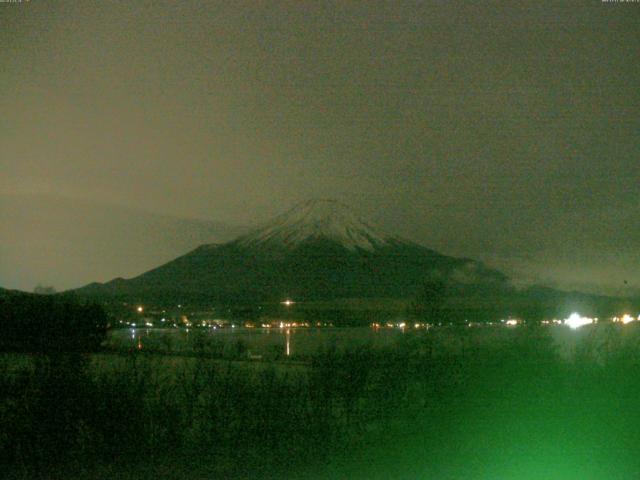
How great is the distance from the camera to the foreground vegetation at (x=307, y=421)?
9797mm

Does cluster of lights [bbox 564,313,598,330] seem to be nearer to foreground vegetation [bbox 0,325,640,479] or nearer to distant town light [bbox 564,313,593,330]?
distant town light [bbox 564,313,593,330]

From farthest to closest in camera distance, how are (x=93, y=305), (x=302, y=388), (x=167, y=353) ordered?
(x=93, y=305)
(x=167, y=353)
(x=302, y=388)

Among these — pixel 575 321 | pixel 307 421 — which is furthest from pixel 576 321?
pixel 307 421

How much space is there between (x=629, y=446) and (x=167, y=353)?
676 centimetres

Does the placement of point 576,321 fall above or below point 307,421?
above

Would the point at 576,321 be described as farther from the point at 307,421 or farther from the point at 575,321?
the point at 307,421

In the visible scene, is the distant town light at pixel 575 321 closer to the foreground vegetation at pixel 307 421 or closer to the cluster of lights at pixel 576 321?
the cluster of lights at pixel 576 321

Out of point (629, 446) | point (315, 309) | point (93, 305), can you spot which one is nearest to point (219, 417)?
point (629, 446)

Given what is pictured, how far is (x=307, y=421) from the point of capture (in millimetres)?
10844

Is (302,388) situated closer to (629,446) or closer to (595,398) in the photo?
(629,446)

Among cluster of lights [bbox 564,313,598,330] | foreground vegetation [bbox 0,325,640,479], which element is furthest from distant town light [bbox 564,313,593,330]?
foreground vegetation [bbox 0,325,640,479]

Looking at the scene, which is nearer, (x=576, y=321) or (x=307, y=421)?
(x=307, y=421)

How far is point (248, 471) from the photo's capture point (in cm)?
970

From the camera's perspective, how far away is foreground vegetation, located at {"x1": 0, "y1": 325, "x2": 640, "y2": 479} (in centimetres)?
980
